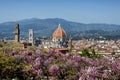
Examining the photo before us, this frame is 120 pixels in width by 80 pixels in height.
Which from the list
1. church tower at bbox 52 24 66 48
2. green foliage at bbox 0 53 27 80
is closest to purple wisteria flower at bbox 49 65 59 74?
green foliage at bbox 0 53 27 80

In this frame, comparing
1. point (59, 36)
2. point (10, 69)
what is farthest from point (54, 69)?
point (59, 36)

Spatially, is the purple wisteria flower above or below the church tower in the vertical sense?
above

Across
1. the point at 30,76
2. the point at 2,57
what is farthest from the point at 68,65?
the point at 2,57

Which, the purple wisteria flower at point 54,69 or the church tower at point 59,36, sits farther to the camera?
the church tower at point 59,36

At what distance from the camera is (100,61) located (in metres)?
12.4

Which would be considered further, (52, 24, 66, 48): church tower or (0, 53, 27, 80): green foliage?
(52, 24, 66, 48): church tower

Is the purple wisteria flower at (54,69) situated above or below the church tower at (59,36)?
above

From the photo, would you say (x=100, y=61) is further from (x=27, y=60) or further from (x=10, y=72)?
(x=10, y=72)

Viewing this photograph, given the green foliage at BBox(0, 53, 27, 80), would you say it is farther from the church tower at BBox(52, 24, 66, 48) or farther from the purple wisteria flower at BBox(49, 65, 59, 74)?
the church tower at BBox(52, 24, 66, 48)

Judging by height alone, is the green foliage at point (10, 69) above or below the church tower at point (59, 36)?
above

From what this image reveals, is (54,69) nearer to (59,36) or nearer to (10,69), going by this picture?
(10,69)

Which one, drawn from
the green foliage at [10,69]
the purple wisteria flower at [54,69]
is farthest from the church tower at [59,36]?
the purple wisteria flower at [54,69]

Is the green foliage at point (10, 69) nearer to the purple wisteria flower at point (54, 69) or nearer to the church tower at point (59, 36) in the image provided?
the purple wisteria flower at point (54, 69)

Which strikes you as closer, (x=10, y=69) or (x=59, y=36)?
(x=10, y=69)
